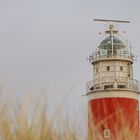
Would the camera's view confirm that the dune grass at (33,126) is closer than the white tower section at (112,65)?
Yes

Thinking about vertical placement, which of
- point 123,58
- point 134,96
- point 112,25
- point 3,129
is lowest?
point 3,129

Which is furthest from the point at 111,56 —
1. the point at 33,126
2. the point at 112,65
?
the point at 33,126

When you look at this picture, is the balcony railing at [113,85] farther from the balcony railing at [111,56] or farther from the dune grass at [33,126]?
the dune grass at [33,126]

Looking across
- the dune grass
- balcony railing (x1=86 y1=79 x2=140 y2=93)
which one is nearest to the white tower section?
balcony railing (x1=86 y1=79 x2=140 y2=93)

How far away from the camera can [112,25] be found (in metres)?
20.5

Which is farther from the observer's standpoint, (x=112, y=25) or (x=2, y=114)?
(x=112, y=25)

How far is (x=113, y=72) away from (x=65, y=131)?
663 inches

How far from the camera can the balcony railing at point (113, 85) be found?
1881 cm

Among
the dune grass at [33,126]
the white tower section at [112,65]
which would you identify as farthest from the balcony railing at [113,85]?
the dune grass at [33,126]

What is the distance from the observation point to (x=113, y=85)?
1880 centimetres

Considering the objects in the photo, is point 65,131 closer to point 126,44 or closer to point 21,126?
point 21,126

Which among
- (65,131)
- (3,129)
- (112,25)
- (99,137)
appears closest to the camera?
(3,129)

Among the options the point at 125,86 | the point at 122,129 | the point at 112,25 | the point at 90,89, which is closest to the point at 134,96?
the point at 125,86

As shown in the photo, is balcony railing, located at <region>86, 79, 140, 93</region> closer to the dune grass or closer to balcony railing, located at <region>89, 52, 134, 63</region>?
balcony railing, located at <region>89, 52, 134, 63</region>
